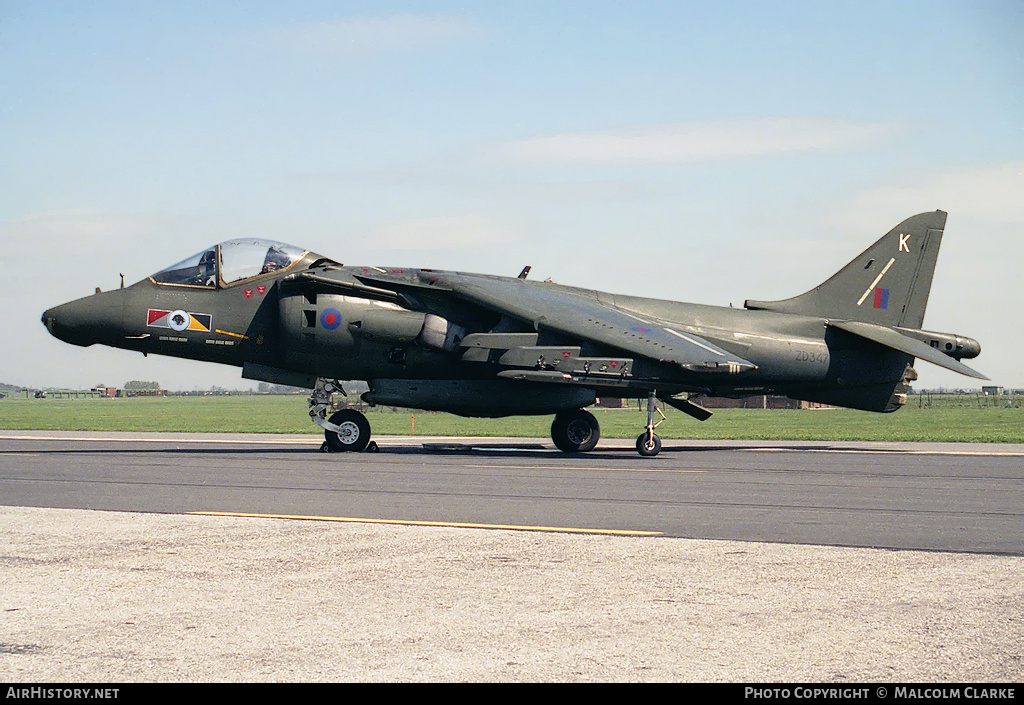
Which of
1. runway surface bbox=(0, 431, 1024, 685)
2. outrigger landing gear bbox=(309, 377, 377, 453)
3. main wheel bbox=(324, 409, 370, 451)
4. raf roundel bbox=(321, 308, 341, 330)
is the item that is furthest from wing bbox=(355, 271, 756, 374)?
runway surface bbox=(0, 431, 1024, 685)

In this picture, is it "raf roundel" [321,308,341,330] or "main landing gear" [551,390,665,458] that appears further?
"main landing gear" [551,390,665,458]

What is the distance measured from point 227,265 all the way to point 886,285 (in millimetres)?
16439

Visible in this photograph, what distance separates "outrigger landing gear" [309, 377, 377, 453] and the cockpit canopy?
2809 millimetres

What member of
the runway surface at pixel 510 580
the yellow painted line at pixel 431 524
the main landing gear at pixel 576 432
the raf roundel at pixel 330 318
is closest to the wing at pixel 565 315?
the raf roundel at pixel 330 318

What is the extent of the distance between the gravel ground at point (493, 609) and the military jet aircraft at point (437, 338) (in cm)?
1227

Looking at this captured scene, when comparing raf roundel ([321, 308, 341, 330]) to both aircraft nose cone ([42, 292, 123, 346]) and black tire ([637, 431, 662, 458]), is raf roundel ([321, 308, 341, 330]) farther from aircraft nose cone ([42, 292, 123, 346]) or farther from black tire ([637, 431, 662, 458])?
black tire ([637, 431, 662, 458])

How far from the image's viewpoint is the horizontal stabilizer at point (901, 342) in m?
23.6

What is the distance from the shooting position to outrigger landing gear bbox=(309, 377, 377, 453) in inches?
884

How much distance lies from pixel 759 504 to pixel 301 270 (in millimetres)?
13094

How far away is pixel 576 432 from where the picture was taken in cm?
2391

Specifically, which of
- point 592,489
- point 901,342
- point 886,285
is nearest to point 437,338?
point 592,489

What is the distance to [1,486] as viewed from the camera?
14742mm

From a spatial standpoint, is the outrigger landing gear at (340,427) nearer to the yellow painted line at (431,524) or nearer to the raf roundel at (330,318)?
the raf roundel at (330,318)
